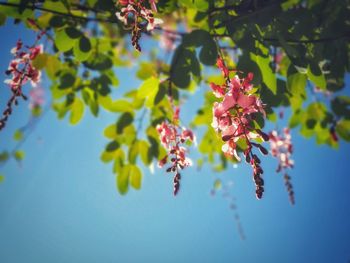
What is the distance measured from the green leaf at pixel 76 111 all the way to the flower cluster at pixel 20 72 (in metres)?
Result: 0.52

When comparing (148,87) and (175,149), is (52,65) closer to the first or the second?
(148,87)

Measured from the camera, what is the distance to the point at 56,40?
188 centimetres

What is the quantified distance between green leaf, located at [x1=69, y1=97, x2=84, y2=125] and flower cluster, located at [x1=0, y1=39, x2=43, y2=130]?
521 mm

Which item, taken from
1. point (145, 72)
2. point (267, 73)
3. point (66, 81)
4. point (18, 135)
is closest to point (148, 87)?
point (145, 72)

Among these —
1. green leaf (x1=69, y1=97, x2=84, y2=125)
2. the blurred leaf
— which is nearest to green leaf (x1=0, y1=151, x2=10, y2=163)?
the blurred leaf

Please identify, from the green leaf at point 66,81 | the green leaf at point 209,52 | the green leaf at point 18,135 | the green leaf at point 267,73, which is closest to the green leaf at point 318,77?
the green leaf at point 267,73

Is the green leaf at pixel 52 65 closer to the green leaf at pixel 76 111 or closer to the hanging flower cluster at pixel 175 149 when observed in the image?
the green leaf at pixel 76 111

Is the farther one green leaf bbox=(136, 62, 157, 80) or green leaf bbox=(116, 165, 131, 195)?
green leaf bbox=(136, 62, 157, 80)

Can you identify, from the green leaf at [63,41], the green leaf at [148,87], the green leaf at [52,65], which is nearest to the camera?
the green leaf at [63,41]

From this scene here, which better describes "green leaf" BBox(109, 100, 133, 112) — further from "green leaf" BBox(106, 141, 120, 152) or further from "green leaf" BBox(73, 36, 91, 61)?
"green leaf" BBox(73, 36, 91, 61)

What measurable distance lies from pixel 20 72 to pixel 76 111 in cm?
79

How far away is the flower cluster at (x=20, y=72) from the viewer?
1.60 meters

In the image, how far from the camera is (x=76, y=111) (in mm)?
2555

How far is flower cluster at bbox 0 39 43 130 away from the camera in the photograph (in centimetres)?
160
